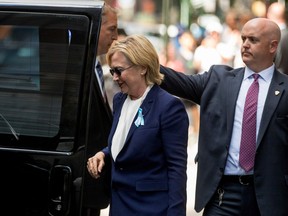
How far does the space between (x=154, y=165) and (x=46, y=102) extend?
62 centimetres

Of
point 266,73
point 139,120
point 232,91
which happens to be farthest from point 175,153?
point 266,73

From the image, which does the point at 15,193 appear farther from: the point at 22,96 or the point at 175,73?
the point at 175,73

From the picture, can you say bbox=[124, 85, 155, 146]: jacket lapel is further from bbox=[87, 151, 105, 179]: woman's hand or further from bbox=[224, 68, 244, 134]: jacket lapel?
bbox=[224, 68, 244, 134]: jacket lapel

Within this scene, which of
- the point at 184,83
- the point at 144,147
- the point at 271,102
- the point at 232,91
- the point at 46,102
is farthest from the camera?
the point at 184,83

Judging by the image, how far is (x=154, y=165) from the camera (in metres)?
3.89

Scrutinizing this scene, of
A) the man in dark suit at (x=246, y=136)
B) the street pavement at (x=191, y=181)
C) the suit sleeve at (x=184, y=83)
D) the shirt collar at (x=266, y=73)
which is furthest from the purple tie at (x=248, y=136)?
the street pavement at (x=191, y=181)

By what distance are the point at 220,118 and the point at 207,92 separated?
0.61ft

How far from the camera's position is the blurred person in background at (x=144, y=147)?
387cm

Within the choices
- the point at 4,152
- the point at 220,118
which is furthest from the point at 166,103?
the point at 4,152

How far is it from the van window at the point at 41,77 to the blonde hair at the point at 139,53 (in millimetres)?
188

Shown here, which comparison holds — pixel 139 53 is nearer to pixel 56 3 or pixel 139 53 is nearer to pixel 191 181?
pixel 56 3

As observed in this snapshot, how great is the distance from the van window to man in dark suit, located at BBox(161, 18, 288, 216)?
2.71 feet

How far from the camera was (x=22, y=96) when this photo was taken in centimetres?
404

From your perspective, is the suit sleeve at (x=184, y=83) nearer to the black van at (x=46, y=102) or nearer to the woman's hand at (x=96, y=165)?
the black van at (x=46, y=102)
